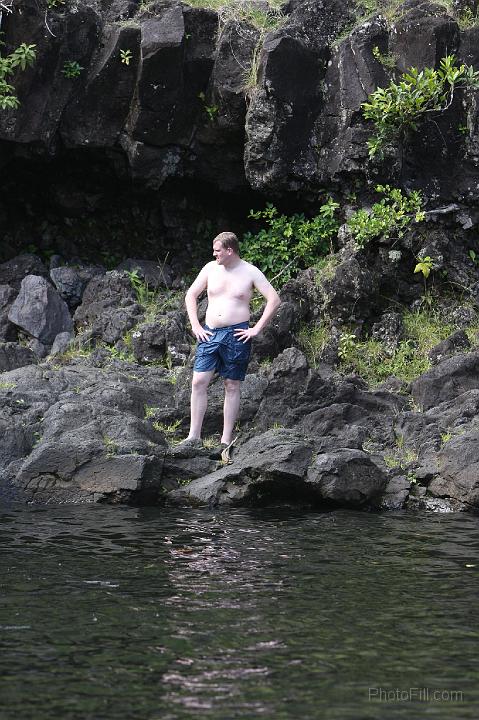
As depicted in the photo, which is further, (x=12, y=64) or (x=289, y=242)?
(x=289, y=242)

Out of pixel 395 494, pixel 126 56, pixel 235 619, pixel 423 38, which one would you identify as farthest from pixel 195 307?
pixel 423 38

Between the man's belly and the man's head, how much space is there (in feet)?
1.36

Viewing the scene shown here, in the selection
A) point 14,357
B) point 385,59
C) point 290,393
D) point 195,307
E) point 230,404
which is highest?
point 385,59

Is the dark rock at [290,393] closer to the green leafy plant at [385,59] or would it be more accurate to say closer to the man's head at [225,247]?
the man's head at [225,247]

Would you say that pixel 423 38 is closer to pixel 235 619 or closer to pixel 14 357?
pixel 14 357

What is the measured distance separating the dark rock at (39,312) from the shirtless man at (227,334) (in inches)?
149

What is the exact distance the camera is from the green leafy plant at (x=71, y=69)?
1301cm

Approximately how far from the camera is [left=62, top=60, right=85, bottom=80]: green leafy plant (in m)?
13.0

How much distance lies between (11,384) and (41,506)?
2.44 m

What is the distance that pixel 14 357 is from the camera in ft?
38.8

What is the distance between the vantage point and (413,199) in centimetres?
1268

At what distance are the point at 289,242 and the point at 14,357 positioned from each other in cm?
417

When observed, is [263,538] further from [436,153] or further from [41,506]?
[436,153]

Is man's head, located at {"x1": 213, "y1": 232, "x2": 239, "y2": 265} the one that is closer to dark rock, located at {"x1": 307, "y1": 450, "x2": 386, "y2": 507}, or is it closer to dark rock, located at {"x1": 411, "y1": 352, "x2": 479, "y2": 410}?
dark rock, located at {"x1": 307, "y1": 450, "x2": 386, "y2": 507}
